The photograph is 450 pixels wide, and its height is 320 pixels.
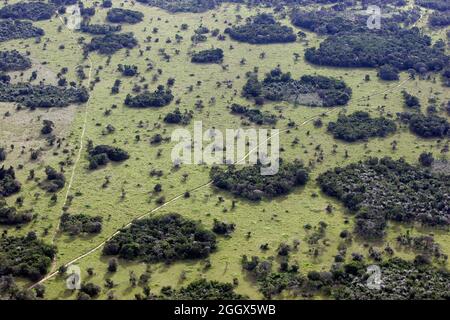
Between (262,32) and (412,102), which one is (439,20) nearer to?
(262,32)

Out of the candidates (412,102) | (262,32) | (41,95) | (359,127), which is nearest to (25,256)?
(41,95)

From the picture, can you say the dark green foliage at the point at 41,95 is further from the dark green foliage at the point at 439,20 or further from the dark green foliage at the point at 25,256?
the dark green foliage at the point at 439,20

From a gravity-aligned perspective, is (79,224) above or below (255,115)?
above

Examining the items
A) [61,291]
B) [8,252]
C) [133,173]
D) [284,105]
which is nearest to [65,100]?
[133,173]

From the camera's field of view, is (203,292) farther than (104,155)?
No

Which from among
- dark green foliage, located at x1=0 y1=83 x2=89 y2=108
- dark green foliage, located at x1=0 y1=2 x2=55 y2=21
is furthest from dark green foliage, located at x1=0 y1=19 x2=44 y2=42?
dark green foliage, located at x1=0 y1=83 x2=89 y2=108
